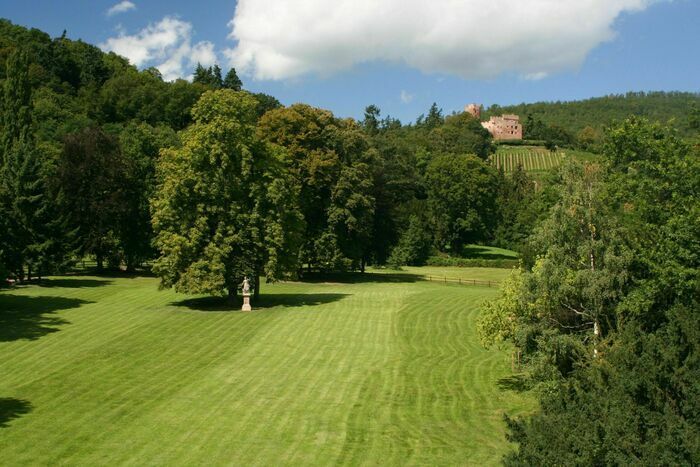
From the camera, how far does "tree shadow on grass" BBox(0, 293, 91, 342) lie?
2689 centimetres

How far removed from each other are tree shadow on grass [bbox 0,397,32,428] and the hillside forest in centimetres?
1319

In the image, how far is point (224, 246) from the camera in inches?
1288

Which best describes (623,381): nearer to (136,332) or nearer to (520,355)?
(520,355)

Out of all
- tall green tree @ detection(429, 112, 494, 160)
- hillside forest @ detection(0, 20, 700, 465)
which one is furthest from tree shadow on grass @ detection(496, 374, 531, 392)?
tall green tree @ detection(429, 112, 494, 160)

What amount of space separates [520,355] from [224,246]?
56.1ft

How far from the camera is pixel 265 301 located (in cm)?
3728

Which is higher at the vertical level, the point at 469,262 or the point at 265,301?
the point at 469,262

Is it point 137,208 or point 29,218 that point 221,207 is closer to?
point 29,218

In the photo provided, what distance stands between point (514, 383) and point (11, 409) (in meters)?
16.5

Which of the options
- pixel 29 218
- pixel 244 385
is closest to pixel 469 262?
pixel 29 218

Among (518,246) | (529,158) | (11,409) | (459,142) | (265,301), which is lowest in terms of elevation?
(11,409)

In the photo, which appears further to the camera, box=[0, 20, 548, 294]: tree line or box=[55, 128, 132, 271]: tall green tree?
box=[55, 128, 132, 271]: tall green tree

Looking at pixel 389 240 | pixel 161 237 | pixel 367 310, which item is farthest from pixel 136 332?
pixel 389 240

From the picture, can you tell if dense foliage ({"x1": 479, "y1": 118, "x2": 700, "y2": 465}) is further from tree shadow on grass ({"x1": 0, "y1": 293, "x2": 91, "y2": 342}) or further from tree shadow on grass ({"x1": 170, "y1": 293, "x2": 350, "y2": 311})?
tree shadow on grass ({"x1": 0, "y1": 293, "x2": 91, "y2": 342})
